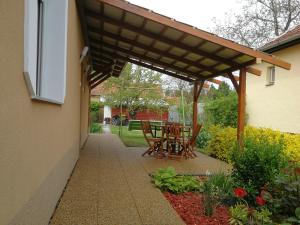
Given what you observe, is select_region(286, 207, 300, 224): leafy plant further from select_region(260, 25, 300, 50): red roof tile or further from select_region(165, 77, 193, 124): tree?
select_region(165, 77, 193, 124): tree

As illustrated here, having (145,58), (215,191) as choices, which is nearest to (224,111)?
(145,58)

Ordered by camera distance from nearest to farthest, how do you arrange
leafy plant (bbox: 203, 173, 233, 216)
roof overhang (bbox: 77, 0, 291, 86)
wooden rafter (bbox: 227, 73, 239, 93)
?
leafy plant (bbox: 203, 173, 233, 216) → roof overhang (bbox: 77, 0, 291, 86) → wooden rafter (bbox: 227, 73, 239, 93)

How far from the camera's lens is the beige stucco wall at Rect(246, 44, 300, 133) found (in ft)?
40.1

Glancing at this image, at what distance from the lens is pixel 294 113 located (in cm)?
1230

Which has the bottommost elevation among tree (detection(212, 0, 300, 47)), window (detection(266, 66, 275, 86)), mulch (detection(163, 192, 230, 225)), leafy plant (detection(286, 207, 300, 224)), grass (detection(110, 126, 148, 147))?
mulch (detection(163, 192, 230, 225))

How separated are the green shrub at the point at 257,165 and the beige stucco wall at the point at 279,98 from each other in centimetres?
749

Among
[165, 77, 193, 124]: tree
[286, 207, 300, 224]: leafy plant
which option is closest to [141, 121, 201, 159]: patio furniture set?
[286, 207, 300, 224]: leafy plant

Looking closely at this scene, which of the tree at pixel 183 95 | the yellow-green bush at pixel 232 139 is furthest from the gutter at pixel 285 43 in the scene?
the tree at pixel 183 95

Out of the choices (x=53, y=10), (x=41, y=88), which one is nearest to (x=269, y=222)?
(x=41, y=88)

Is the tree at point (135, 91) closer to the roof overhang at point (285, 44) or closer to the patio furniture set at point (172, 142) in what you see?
the roof overhang at point (285, 44)

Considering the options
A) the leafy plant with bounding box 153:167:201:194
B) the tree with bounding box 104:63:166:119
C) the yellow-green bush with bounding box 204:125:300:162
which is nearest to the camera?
the leafy plant with bounding box 153:167:201:194

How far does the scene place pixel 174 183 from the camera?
6.16 m

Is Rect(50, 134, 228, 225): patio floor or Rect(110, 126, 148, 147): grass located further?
Rect(110, 126, 148, 147): grass

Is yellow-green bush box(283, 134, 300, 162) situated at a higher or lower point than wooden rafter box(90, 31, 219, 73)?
lower
